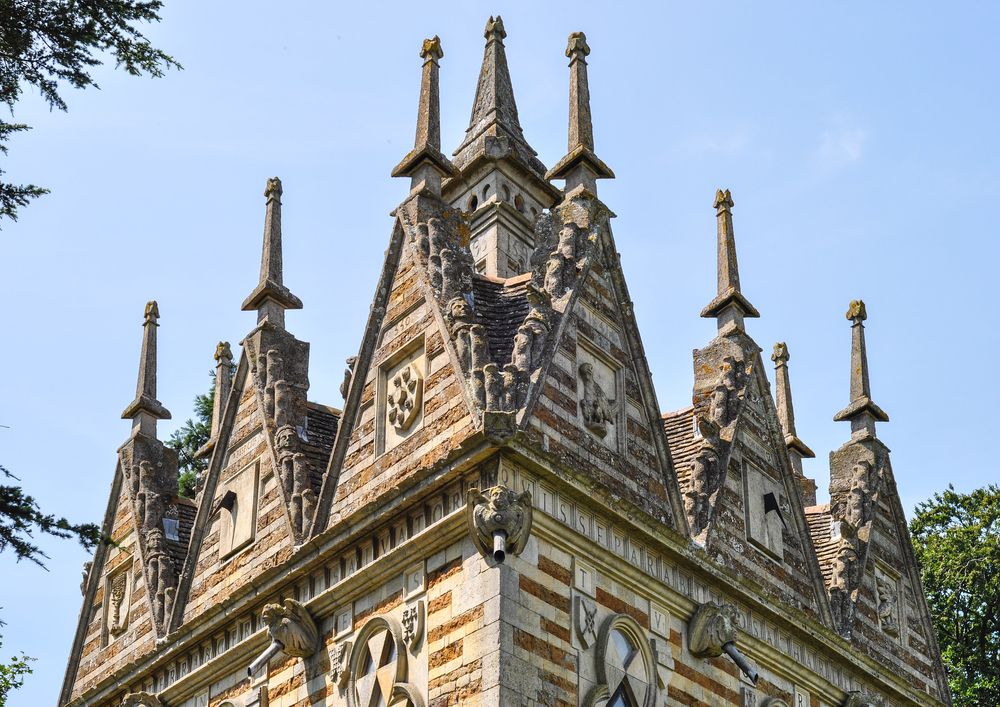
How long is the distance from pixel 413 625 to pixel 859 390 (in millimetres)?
11105

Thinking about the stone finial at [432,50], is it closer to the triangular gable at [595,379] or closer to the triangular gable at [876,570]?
the triangular gable at [595,379]

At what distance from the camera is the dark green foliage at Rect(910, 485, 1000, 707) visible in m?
34.8

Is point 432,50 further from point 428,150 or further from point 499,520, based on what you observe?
point 499,520

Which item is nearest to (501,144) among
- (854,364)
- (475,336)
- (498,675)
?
(854,364)

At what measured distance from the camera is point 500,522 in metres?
18.6

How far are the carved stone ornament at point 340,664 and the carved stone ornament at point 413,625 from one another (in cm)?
110

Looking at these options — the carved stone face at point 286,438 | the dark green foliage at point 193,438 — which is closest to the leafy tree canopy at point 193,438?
the dark green foliage at point 193,438

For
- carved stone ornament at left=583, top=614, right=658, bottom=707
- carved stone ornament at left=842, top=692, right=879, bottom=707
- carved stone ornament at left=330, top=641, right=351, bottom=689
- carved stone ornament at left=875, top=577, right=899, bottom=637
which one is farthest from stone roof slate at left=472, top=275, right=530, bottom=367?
carved stone ornament at left=875, top=577, right=899, bottom=637

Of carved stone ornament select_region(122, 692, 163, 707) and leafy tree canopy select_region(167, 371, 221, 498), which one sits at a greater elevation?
leafy tree canopy select_region(167, 371, 221, 498)

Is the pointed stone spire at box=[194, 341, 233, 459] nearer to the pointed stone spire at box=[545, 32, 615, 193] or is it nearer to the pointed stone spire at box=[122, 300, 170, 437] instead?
the pointed stone spire at box=[122, 300, 170, 437]

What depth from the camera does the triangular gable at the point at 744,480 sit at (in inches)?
901

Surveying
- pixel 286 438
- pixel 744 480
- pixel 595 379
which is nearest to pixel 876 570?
pixel 744 480

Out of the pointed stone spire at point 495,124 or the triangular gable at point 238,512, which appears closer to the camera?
the triangular gable at point 238,512

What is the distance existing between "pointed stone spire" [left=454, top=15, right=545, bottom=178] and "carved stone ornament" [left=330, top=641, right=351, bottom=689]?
35.9ft
